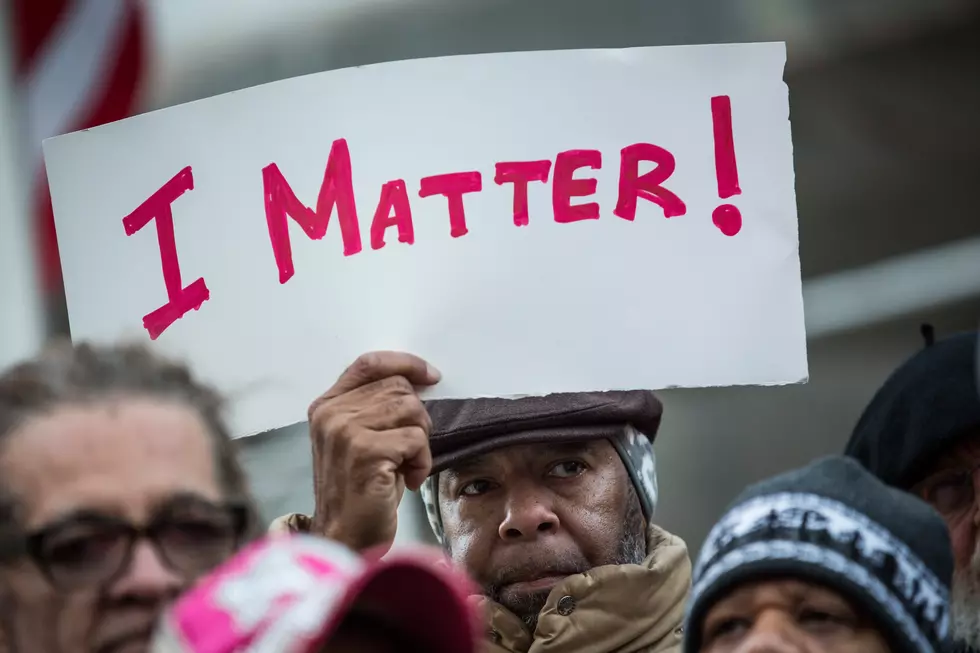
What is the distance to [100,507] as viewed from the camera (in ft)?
7.70

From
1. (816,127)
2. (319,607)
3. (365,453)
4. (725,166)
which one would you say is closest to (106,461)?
(319,607)

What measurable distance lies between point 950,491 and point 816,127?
553 cm

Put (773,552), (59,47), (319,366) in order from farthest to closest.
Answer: (59,47) → (319,366) → (773,552)

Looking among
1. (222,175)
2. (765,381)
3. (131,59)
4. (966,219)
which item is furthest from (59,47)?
(966,219)

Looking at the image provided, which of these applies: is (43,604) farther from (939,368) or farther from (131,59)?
(131,59)

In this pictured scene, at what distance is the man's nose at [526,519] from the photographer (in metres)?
3.55

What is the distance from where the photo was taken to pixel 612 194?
11.1 ft

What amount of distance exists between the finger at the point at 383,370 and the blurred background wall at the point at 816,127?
4.19m

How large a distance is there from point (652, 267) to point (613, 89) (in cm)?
31

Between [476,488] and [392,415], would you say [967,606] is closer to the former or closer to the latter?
[476,488]

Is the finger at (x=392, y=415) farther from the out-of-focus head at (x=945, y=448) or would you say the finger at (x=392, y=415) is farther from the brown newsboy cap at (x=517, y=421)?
the out-of-focus head at (x=945, y=448)

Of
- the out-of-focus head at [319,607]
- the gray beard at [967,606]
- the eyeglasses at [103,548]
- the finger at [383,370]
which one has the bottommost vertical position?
the gray beard at [967,606]

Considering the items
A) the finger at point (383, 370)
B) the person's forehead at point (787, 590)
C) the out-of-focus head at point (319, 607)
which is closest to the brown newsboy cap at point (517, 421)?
the finger at point (383, 370)

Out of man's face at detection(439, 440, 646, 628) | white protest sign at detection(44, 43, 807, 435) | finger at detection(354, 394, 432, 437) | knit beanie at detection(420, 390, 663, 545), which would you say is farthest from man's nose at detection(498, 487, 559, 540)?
finger at detection(354, 394, 432, 437)
